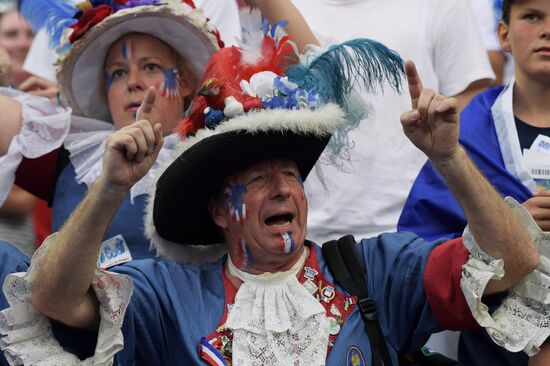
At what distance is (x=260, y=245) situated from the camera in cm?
377

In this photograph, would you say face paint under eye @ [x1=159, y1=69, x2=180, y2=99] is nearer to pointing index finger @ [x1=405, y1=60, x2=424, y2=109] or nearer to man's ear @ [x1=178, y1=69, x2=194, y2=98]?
man's ear @ [x1=178, y1=69, x2=194, y2=98]

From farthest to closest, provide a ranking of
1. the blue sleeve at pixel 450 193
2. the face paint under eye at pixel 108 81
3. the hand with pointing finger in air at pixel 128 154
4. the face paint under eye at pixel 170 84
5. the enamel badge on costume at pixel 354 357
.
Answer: the face paint under eye at pixel 108 81, the face paint under eye at pixel 170 84, the blue sleeve at pixel 450 193, the enamel badge on costume at pixel 354 357, the hand with pointing finger in air at pixel 128 154

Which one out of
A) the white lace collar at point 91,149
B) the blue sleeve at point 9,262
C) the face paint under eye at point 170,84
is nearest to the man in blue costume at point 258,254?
the blue sleeve at point 9,262

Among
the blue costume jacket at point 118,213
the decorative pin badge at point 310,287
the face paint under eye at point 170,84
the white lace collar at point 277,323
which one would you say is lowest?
the blue costume jacket at point 118,213

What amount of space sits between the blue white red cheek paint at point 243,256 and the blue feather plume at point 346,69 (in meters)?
0.54

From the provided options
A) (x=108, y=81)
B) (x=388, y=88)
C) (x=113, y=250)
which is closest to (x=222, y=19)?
(x=108, y=81)

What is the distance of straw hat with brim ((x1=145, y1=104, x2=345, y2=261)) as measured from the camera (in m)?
3.70

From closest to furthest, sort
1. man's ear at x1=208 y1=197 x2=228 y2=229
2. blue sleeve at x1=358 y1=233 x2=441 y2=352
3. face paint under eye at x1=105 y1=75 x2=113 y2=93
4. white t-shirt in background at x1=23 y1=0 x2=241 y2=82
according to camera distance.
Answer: blue sleeve at x1=358 y1=233 x2=441 y2=352 → man's ear at x1=208 y1=197 x2=228 y2=229 → face paint under eye at x1=105 y1=75 x2=113 y2=93 → white t-shirt in background at x1=23 y1=0 x2=241 y2=82

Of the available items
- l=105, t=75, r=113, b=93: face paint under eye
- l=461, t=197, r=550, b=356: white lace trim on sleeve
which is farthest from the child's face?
A: l=105, t=75, r=113, b=93: face paint under eye

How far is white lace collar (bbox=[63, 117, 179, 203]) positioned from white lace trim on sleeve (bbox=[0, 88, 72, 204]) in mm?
57

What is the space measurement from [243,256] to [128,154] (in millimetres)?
649

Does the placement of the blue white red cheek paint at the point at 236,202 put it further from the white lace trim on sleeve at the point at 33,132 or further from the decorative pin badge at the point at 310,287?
the white lace trim on sleeve at the point at 33,132

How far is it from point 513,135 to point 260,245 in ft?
3.37

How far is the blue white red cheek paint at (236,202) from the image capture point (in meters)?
3.81
